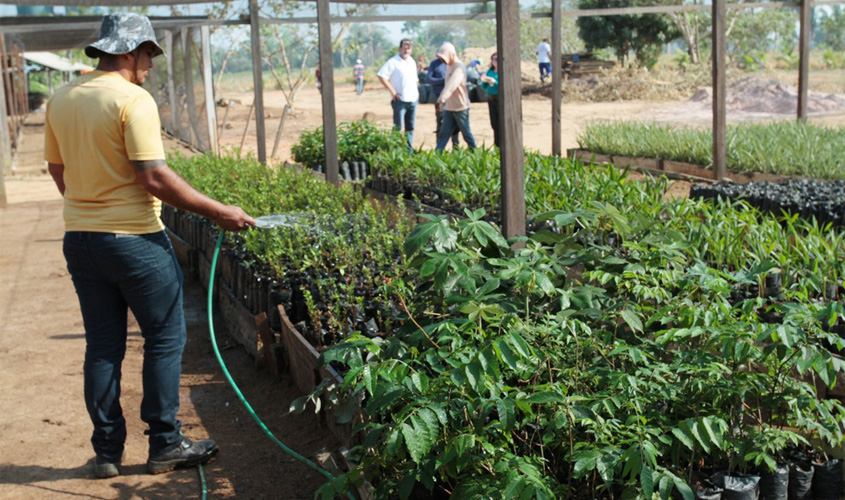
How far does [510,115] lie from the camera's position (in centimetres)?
336

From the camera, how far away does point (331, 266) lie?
4609 mm

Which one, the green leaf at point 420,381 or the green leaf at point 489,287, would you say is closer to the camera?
the green leaf at point 420,381

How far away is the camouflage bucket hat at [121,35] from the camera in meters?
3.02

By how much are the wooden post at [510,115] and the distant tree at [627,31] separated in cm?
2708

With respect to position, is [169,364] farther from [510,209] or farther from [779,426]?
[779,426]

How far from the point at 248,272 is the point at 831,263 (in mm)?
3002

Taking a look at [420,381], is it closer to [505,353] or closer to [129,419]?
[505,353]

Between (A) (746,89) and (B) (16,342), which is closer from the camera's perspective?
(B) (16,342)

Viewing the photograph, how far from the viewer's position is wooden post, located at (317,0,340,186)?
7.16 meters

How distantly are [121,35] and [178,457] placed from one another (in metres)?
1.59

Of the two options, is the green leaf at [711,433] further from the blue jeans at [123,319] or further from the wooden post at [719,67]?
the wooden post at [719,67]

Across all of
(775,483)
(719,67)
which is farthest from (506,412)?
(719,67)

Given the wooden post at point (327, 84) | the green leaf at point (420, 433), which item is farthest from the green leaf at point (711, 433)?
the wooden post at point (327, 84)

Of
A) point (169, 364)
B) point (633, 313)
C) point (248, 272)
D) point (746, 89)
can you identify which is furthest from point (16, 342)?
point (746, 89)
